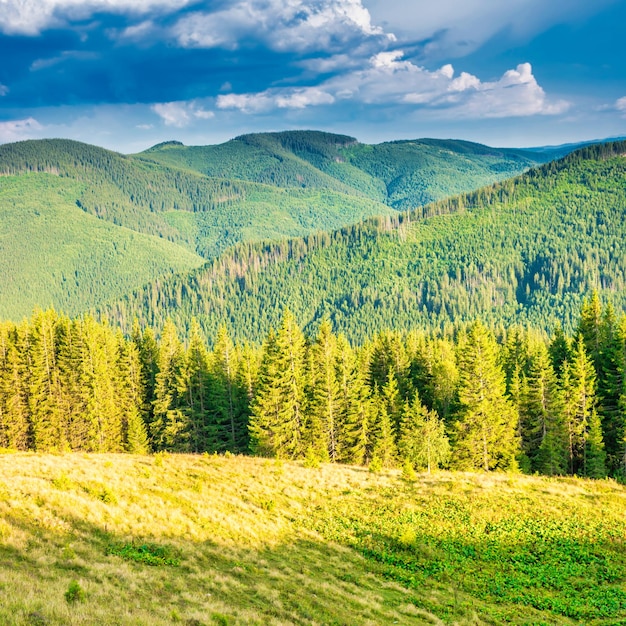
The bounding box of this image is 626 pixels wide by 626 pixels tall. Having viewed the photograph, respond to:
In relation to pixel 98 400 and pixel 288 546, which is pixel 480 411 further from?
pixel 98 400

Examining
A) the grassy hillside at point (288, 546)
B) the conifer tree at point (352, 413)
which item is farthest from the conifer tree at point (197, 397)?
the grassy hillside at point (288, 546)

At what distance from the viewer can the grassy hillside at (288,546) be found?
15.6m

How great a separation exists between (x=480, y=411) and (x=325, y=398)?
54.8ft

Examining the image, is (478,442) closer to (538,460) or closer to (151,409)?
(538,460)

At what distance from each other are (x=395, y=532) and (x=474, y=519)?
20.8 feet

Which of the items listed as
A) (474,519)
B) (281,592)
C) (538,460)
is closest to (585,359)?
(538,460)

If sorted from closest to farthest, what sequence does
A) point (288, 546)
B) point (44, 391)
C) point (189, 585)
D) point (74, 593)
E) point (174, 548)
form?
point (74, 593)
point (189, 585)
point (174, 548)
point (288, 546)
point (44, 391)

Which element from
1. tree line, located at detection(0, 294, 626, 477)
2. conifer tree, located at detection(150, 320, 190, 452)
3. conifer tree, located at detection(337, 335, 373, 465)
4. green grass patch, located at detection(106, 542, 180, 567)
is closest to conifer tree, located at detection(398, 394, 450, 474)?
tree line, located at detection(0, 294, 626, 477)

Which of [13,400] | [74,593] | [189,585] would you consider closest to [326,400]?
[13,400]

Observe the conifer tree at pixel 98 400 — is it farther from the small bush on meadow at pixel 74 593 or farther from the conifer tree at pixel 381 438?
the small bush on meadow at pixel 74 593

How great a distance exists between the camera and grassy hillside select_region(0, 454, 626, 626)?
15.6 m

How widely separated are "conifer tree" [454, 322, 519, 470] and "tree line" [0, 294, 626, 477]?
5.8 inches

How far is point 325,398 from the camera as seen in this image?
181 ft

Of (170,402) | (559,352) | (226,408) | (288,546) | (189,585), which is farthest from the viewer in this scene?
(559,352)
